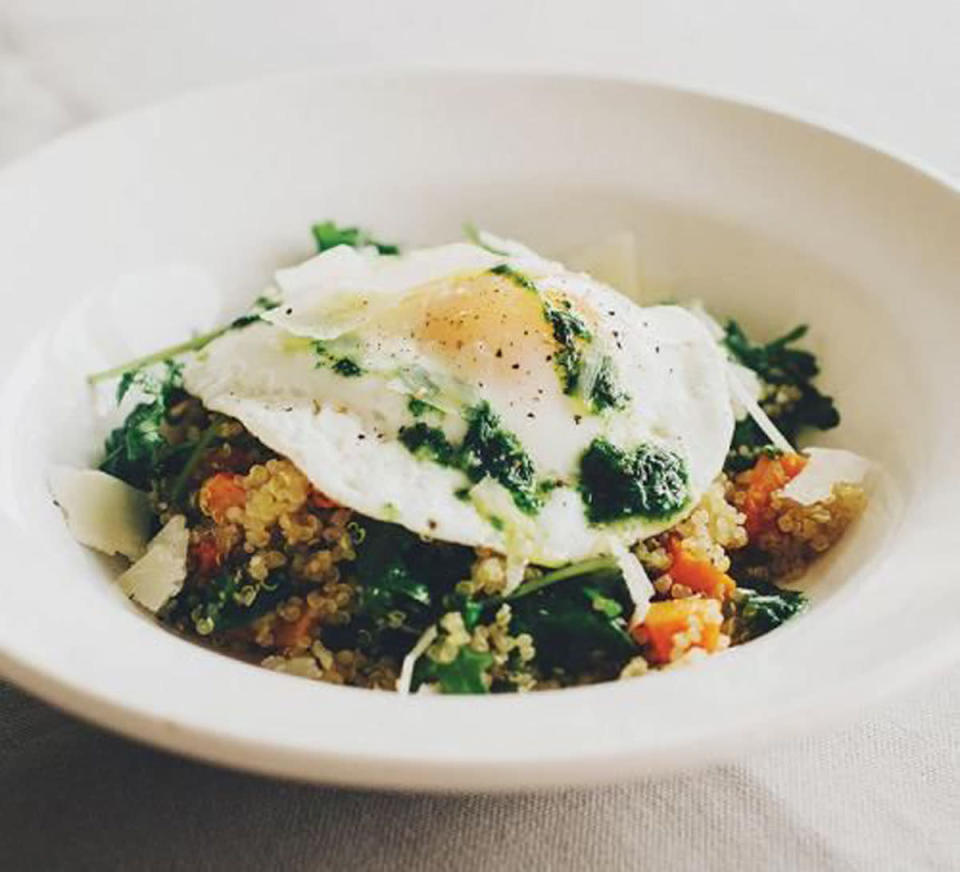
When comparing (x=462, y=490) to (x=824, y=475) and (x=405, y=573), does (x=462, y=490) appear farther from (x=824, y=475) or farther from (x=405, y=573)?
(x=824, y=475)

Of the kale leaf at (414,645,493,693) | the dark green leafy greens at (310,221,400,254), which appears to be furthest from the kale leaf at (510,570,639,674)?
the dark green leafy greens at (310,221,400,254)

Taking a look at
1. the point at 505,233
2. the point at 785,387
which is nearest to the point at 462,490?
the point at 785,387

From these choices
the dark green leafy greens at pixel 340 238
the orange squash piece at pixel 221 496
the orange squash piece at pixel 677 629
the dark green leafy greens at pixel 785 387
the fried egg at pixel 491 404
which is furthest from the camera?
the dark green leafy greens at pixel 340 238

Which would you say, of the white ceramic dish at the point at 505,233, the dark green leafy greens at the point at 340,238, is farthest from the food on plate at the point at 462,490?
the dark green leafy greens at the point at 340,238

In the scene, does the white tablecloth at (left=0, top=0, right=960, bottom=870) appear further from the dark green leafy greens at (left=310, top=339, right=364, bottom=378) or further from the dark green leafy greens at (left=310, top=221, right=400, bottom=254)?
the dark green leafy greens at (left=310, top=221, right=400, bottom=254)

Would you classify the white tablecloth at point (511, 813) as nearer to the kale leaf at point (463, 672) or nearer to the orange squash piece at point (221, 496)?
the kale leaf at point (463, 672)

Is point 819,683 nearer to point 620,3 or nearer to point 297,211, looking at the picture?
point 297,211

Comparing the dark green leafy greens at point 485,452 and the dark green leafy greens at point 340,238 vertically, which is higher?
the dark green leafy greens at point 485,452
